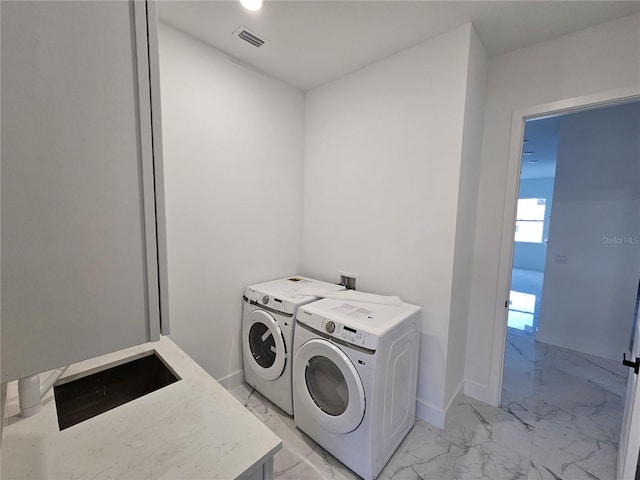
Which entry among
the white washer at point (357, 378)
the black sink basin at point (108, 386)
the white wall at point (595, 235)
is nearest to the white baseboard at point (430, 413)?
the white washer at point (357, 378)

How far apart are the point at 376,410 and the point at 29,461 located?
4.54 ft

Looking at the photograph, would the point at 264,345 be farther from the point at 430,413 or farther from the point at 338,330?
the point at 430,413

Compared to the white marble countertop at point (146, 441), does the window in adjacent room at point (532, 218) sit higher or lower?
higher

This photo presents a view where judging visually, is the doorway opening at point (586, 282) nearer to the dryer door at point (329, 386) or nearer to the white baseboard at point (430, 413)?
the white baseboard at point (430, 413)

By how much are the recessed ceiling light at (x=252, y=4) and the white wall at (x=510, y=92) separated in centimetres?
179

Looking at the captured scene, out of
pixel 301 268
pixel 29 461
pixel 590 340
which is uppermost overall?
pixel 301 268

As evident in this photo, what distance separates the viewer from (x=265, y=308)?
2.05 metres

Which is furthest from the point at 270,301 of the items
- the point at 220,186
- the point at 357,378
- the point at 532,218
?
the point at 532,218

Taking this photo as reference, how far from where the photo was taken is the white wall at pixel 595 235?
105 inches

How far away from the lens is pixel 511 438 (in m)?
1.81

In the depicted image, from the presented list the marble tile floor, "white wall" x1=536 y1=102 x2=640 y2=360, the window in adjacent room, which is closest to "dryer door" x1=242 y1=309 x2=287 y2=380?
the marble tile floor

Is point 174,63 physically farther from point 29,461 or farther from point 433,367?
point 433,367

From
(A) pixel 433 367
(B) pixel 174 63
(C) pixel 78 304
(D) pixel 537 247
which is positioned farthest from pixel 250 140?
(D) pixel 537 247

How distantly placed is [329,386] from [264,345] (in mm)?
705
